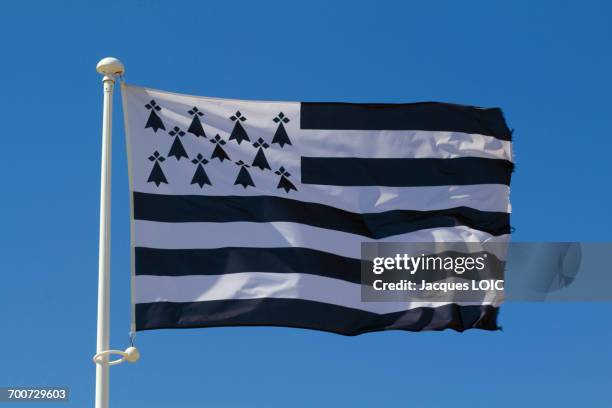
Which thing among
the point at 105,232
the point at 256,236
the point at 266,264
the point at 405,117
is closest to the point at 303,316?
the point at 266,264

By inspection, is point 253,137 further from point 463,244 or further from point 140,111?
point 463,244

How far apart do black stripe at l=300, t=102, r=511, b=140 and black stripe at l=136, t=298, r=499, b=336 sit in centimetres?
255

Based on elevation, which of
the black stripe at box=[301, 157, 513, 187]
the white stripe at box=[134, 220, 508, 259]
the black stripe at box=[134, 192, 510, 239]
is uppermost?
the black stripe at box=[301, 157, 513, 187]

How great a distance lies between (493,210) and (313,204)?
8.21ft

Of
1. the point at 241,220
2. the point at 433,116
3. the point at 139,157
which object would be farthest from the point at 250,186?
the point at 433,116

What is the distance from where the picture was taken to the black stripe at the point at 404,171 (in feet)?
47.9

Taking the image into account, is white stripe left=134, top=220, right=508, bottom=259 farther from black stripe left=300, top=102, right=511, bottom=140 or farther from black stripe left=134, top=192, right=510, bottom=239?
black stripe left=300, top=102, right=511, bottom=140

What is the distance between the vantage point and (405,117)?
1498 cm

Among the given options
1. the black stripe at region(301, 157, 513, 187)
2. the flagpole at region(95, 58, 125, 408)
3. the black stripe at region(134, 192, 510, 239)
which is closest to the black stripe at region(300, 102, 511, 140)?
the black stripe at region(301, 157, 513, 187)

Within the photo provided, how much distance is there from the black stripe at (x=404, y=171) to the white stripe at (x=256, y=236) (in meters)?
0.72

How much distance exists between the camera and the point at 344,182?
1464 cm

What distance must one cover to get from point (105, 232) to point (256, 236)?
2.39m

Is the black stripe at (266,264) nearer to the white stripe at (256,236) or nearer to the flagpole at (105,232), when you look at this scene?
the white stripe at (256,236)

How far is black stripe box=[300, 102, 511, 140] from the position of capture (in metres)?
14.8
